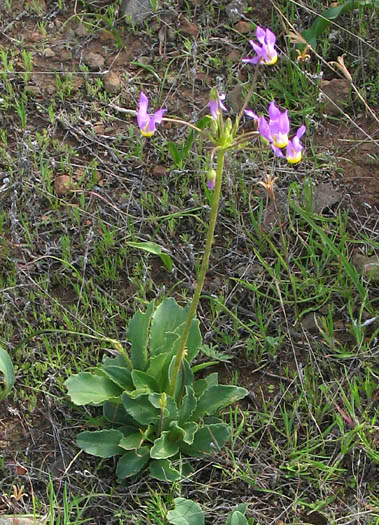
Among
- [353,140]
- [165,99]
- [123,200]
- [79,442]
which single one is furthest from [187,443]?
[165,99]

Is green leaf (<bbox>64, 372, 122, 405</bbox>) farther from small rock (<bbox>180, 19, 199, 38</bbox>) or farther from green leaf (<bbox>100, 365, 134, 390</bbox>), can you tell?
small rock (<bbox>180, 19, 199, 38</bbox>)

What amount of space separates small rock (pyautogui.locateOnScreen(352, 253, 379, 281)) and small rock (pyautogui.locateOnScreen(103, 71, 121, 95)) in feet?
4.08

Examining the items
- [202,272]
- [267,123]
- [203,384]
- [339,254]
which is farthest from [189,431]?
[267,123]

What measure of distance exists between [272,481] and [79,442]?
57cm

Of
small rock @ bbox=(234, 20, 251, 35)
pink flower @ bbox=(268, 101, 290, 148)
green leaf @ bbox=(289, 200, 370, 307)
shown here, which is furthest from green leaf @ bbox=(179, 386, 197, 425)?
small rock @ bbox=(234, 20, 251, 35)

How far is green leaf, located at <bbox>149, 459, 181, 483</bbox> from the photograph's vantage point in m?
2.40

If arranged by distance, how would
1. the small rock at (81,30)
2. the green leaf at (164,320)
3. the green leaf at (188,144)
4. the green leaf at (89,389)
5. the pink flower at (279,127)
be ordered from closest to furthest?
the pink flower at (279,127) → the green leaf at (89,389) → the green leaf at (164,320) → the green leaf at (188,144) → the small rock at (81,30)

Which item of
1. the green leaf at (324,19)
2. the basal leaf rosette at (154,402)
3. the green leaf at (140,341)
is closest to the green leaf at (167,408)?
the basal leaf rosette at (154,402)

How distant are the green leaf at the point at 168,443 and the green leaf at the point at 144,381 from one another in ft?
0.45

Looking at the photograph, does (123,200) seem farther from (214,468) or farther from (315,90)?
(214,468)

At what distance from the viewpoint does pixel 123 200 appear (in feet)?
10.3

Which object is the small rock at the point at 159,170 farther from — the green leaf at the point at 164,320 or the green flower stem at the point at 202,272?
the green flower stem at the point at 202,272

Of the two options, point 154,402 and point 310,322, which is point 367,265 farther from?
point 154,402

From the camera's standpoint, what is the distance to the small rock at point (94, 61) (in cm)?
358
